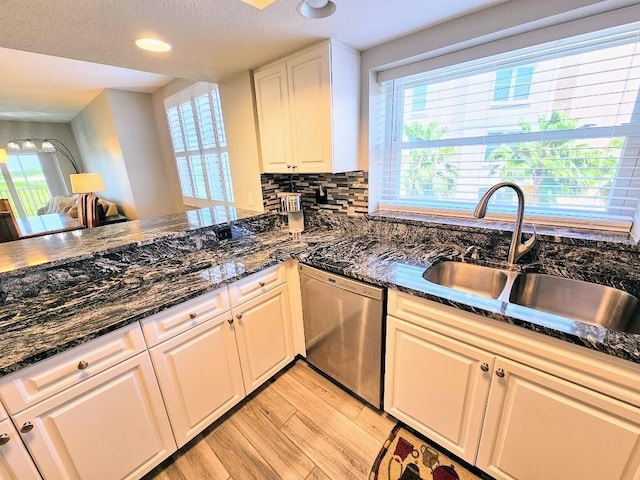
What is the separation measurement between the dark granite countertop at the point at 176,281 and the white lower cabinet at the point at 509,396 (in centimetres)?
7

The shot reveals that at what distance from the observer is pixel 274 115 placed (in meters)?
1.90

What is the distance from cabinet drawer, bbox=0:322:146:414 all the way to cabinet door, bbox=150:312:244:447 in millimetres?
119

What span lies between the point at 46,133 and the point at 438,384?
889 centimetres

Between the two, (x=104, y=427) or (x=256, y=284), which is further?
(x=256, y=284)

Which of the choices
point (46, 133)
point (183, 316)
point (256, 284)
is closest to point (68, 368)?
point (183, 316)

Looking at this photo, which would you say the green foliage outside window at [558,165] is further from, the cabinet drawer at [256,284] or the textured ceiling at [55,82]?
the textured ceiling at [55,82]

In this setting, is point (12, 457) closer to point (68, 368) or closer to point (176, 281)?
point (68, 368)

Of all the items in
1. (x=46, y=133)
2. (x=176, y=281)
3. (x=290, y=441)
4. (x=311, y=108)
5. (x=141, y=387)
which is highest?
(x=46, y=133)

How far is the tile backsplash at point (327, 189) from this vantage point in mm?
1985

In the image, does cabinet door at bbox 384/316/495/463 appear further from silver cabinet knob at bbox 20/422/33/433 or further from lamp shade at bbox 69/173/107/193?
lamp shade at bbox 69/173/107/193

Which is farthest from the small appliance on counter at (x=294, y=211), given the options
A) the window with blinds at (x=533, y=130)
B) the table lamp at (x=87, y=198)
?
the table lamp at (x=87, y=198)

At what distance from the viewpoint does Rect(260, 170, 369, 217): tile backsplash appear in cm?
199

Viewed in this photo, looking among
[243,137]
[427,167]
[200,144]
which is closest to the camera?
[427,167]

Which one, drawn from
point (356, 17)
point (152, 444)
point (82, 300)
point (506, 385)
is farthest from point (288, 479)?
point (356, 17)
